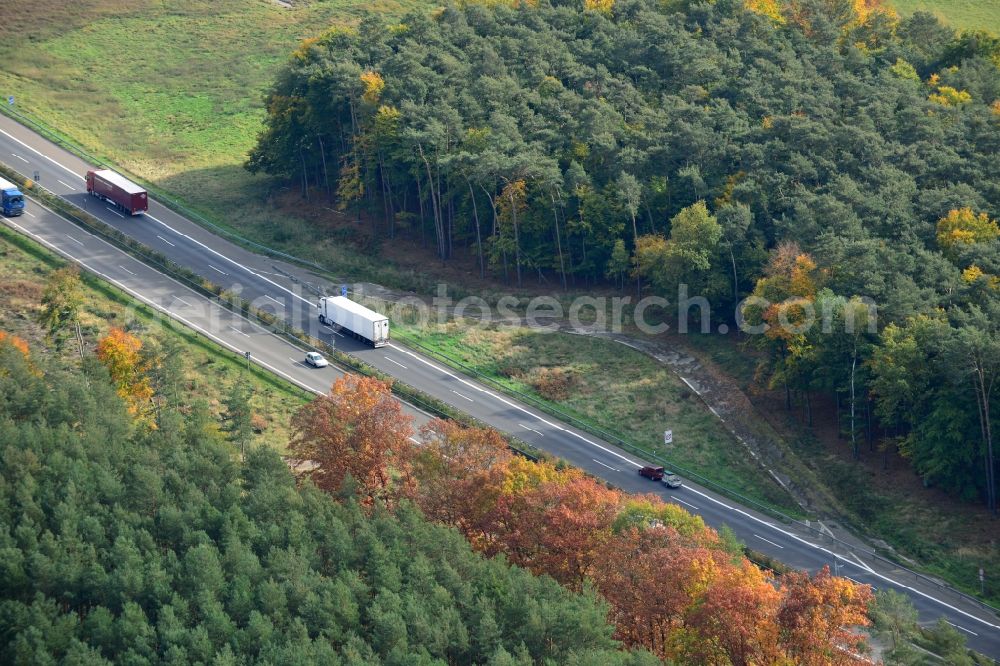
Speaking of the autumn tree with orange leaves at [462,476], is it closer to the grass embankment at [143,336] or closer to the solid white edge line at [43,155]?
the grass embankment at [143,336]

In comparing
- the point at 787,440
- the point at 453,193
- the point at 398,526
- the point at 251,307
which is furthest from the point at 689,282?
the point at 398,526

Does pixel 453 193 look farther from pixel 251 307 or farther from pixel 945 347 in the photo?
pixel 945 347

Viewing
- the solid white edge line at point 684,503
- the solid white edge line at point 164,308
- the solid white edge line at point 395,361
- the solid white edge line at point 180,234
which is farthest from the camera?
the solid white edge line at point 180,234

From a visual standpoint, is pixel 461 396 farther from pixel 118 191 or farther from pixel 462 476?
pixel 118 191

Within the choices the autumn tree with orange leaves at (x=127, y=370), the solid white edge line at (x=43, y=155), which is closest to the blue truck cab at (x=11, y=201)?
the solid white edge line at (x=43, y=155)

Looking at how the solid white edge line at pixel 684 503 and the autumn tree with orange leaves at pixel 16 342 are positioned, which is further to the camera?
the autumn tree with orange leaves at pixel 16 342

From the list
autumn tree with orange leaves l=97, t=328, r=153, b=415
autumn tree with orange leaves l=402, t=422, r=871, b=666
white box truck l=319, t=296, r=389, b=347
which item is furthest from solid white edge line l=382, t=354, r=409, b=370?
autumn tree with orange leaves l=402, t=422, r=871, b=666

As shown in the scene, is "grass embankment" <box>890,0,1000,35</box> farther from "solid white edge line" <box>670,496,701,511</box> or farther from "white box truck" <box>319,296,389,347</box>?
"solid white edge line" <box>670,496,701,511</box>
